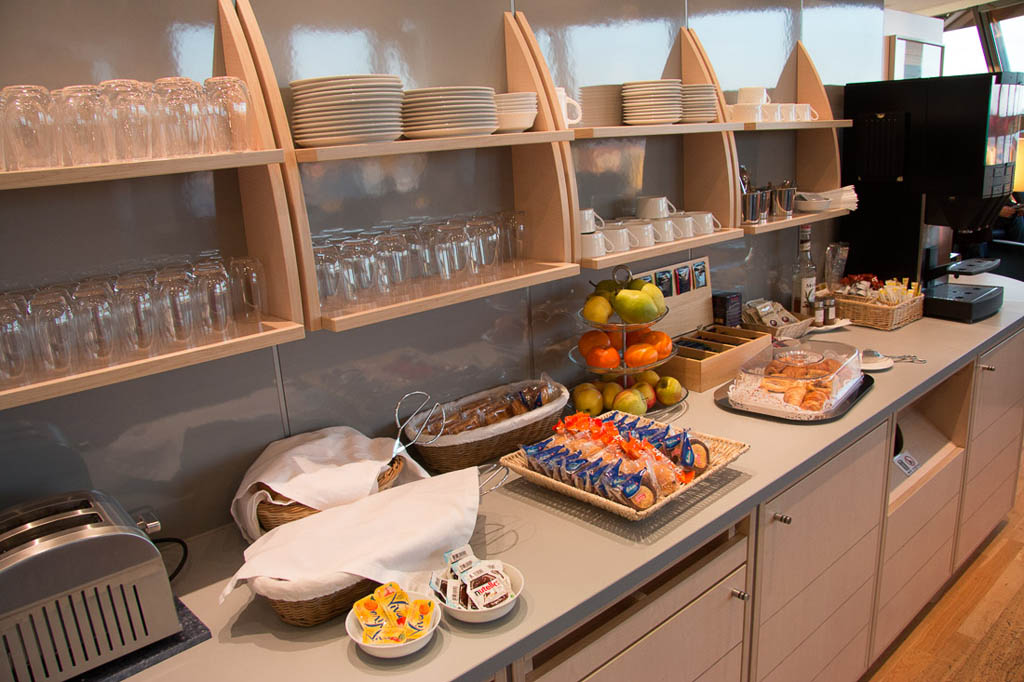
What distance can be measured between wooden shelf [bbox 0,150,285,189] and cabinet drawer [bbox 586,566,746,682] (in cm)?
109

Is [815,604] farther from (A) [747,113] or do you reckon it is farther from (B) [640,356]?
(A) [747,113]

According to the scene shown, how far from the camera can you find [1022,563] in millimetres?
2926

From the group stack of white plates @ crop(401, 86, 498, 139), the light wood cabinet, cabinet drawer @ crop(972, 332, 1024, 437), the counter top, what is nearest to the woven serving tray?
the counter top

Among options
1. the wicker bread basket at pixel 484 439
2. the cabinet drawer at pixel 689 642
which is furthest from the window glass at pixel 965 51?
the cabinet drawer at pixel 689 642


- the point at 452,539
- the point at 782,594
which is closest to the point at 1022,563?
the point at 782,594

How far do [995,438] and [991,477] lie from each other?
6.5 inches

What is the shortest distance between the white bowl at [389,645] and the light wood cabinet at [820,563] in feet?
2.73

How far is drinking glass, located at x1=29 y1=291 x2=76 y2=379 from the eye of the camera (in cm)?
123

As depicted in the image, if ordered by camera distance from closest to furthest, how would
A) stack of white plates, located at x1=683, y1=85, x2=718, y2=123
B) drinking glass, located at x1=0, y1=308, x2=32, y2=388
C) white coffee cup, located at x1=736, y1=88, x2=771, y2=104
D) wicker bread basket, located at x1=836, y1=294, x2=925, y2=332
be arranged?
drinking glass, located at x1=0, y1=308, x2=32, y2=388 < stack of white plates, located at x1=683, y1=85, x2=718, y2=123 < white coffee cup, located at x1=736, y1=88, x2=771, y2=104 < wicker bread basket, located at x1=836, y1=294, x2=925, y2=332

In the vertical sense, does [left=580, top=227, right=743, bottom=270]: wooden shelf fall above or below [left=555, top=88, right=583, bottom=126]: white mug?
below

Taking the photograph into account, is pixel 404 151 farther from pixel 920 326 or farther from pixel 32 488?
pixel 920 326

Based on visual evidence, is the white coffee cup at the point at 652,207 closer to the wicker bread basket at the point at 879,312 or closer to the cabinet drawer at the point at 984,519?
the wicker bread basket at the point at 879,312

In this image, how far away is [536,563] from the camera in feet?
4.65

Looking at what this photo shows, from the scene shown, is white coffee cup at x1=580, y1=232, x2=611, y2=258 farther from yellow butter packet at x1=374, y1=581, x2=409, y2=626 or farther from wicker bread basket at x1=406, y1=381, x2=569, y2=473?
yellow butter packet at x1=374, y1=581, x2=409, y2=626
